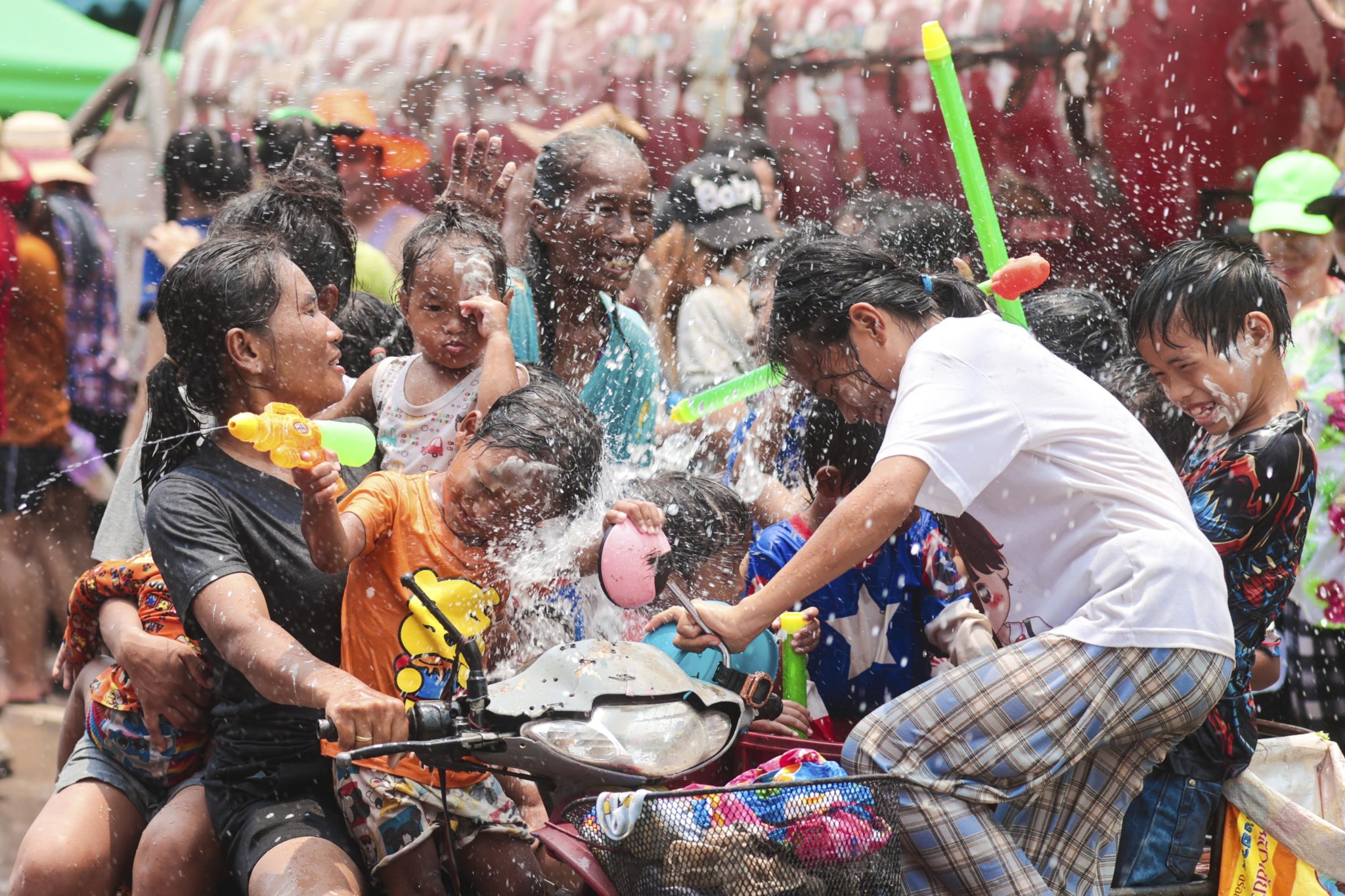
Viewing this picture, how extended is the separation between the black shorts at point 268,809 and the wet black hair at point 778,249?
6.67ft

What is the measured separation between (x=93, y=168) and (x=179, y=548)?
528 centimetres

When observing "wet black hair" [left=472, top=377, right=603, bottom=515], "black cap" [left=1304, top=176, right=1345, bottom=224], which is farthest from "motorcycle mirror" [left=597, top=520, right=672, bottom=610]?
"black cap" [left=1304, top=176, right=1345, bottom=224]

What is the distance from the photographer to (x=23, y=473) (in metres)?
6.30

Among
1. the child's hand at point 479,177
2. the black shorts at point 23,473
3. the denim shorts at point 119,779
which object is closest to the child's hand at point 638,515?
the denim shorts at point 119,779

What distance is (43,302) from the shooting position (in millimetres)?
6445

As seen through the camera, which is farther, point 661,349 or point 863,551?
point 661,349

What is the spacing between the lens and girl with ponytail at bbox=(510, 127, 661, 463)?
4.12 meters

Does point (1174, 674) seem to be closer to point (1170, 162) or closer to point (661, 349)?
point (661, 349)

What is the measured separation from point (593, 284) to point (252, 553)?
5.34 ft

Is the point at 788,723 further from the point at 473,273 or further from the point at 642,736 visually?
the point at 473,273

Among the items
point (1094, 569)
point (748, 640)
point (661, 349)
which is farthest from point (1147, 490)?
point (661, 349)

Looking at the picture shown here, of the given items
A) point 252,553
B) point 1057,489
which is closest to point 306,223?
point 252,553

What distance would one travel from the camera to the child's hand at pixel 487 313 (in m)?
3.61

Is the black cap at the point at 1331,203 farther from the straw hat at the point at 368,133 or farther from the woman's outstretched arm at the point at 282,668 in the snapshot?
the straw hat at the point at 368,133
